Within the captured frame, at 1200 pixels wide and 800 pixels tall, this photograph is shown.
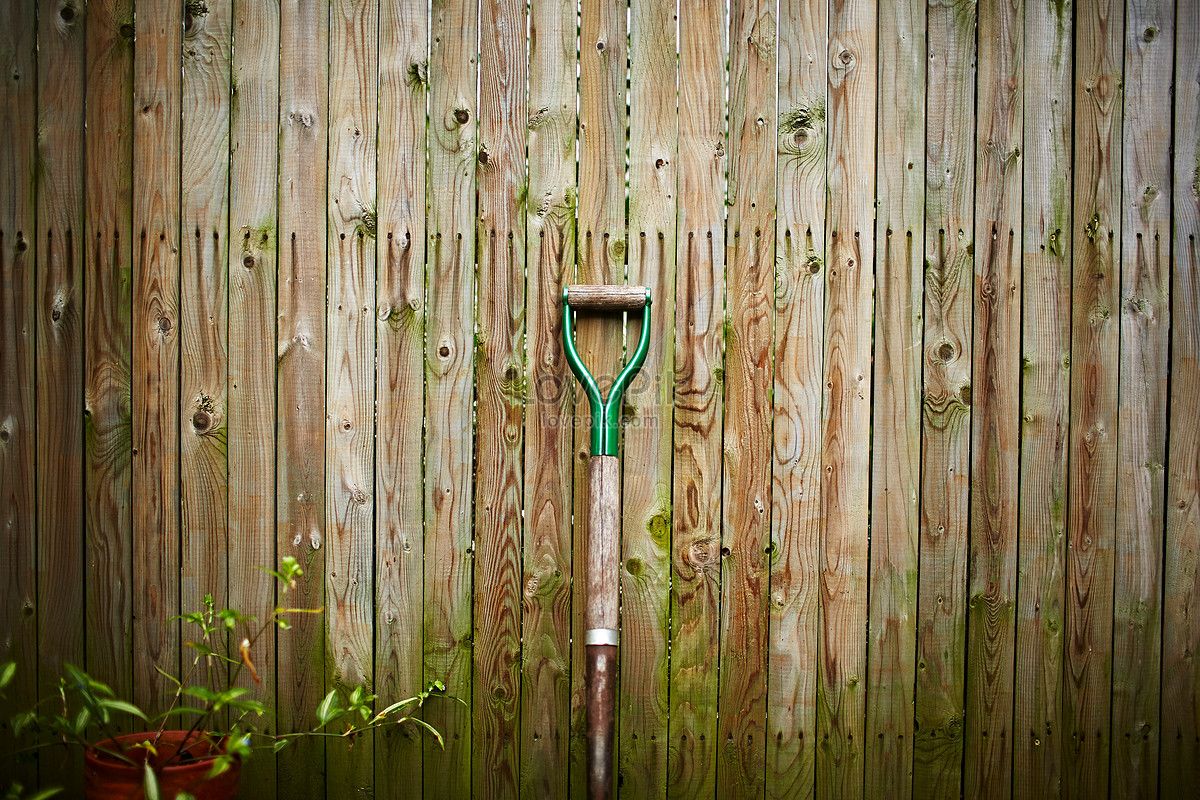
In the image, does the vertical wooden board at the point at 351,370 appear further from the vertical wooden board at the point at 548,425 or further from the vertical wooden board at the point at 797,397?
the vertical wooden board at the point at 797,397

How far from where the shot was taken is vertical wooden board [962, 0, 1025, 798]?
211cm

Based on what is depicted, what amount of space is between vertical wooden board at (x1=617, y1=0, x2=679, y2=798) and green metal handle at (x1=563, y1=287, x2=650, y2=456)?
5.2 inches

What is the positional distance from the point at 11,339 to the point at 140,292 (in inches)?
15.3

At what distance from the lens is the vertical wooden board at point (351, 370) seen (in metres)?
2.10

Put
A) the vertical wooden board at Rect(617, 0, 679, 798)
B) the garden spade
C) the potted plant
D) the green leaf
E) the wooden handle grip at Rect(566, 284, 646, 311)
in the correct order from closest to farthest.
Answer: the green leaf → the potted plant → the garden spade → the wooden handle grip at Rect(566, 284, 646, 311) → the vertical wooden board at Rect(617, 0, 679, 798)

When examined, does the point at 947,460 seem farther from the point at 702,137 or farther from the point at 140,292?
the point at 140,292

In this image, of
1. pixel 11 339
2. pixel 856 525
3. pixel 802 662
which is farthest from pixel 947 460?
pixel 11 339

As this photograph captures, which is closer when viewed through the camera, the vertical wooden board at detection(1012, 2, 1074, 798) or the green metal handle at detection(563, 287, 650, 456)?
the green metal handle at detection(563, 287, 650, 456)

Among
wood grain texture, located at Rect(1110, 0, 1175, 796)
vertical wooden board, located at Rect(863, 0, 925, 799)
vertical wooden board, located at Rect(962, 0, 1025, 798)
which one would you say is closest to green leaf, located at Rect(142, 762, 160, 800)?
vertical wooden board, located at Rect(863, 0, 925, 799)

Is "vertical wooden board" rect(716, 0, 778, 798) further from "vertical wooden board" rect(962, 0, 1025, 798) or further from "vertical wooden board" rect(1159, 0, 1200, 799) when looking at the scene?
"vertical wooden board" rect(1159, 0, 1200, 799)

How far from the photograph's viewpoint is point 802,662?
211 centimetres

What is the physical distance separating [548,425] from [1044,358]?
4.69 feet

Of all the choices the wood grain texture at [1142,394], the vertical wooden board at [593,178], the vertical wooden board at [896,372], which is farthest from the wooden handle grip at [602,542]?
the wood grain texture at [1142,394]

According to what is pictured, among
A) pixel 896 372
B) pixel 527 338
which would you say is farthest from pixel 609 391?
pixel 896 372
